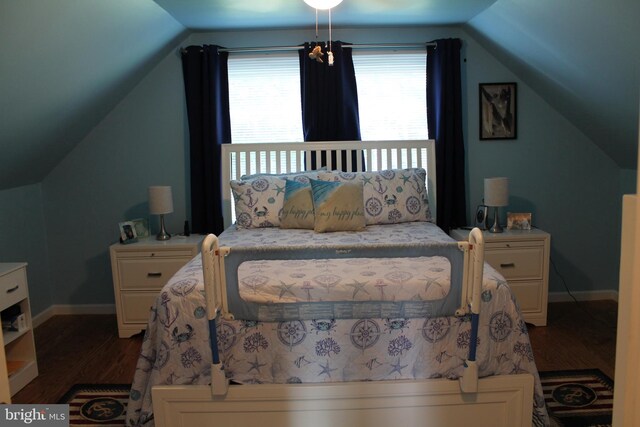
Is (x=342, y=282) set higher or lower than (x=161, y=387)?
higher

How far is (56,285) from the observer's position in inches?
154

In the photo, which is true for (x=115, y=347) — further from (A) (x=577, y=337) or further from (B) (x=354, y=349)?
(A) (x=577, y=337)

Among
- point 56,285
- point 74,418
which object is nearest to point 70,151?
point 56,285

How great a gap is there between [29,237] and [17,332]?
1151mm

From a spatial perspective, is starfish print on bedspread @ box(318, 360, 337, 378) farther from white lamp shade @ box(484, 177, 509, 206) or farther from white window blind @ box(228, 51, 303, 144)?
white window blind @ box(228, 51, 303, 144)

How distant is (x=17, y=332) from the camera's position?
2.73 metres

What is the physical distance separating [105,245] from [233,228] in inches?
50.8

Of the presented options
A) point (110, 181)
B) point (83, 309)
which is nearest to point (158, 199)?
point (110, 181)

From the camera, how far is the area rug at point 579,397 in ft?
Answer: 7.59

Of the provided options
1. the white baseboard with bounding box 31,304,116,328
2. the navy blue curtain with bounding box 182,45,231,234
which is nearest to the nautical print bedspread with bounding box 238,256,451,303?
the navy blue curtain with bounding box 182,45,231,234

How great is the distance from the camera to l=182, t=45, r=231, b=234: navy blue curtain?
368 cm

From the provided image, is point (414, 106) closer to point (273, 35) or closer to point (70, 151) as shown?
point (273, 35)

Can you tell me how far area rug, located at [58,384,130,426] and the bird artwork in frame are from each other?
9.97 ft

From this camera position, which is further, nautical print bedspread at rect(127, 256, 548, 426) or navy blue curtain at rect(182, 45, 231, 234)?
navy blue curtain at rect(182, 45, 231, 234)
